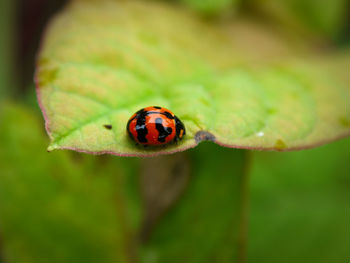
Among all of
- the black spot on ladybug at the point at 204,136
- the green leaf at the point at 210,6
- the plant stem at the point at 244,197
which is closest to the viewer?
the black spot on ladybug at the point at 204,136

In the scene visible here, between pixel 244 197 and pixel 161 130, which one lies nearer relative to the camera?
pixel 161 130

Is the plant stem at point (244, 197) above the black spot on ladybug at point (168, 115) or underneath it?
underneath

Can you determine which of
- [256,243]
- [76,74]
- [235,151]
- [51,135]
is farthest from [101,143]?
[256,243]

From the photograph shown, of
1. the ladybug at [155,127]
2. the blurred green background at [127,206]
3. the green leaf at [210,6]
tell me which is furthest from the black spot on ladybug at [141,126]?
the green leaf at [210,6]

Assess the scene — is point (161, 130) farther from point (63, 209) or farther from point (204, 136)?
point (63, 209)

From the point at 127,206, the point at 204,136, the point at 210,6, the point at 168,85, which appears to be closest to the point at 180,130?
the point at 204,136

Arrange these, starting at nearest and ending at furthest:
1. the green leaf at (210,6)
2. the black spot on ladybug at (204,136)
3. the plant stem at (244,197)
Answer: the black spot on ladybug at (204,136) < the plant stem at (244,197) < the green leaf at (210,6)

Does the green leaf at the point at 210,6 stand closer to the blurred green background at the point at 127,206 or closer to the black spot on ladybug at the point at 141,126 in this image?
the blurred green background at the point at 127,206
